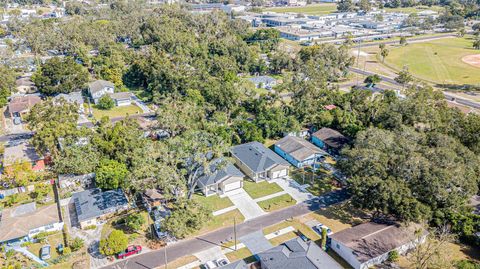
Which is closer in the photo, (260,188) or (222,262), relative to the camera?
(222,262)

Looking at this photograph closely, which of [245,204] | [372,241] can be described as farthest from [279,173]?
[372,241]

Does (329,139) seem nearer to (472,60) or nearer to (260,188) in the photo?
(260,188)

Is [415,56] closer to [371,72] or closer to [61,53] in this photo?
[371,72]

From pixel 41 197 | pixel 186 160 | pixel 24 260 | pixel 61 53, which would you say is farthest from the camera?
pixel 61 53

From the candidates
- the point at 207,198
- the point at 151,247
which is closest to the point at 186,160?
the point at 207,198

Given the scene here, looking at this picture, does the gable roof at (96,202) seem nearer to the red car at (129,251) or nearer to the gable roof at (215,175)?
the red car at (129,251)

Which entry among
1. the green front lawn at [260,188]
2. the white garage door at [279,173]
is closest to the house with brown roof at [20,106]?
the green front lawn at [260,188]
